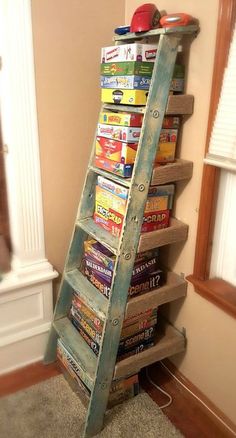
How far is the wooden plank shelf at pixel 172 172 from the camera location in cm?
136

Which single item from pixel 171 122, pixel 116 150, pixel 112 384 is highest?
pixel 171 122

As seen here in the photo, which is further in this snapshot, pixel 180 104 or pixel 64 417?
pixel 64 417

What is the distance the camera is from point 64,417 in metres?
1.57

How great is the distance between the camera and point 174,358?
1785 millimetres

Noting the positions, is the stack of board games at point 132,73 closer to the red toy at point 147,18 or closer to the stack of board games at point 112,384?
the red toy at point 147,18

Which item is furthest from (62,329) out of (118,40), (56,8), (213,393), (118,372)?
(56,8)

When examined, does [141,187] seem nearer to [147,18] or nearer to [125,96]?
[125,96]

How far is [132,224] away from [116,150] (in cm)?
29

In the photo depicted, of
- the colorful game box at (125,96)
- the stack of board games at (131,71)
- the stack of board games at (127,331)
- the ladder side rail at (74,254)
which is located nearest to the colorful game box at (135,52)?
the stack of board games at (131,71)

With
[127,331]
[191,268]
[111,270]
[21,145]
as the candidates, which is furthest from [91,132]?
[127,331]

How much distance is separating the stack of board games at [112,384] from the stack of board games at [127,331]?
3.9 inches

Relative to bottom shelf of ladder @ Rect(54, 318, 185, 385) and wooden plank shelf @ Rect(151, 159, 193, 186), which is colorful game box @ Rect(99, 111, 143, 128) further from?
bottom shelf of ladder @ Rect(54, 318, 185, 385)

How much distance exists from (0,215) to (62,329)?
619mm

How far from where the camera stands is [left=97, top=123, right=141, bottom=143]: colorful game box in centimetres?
134
